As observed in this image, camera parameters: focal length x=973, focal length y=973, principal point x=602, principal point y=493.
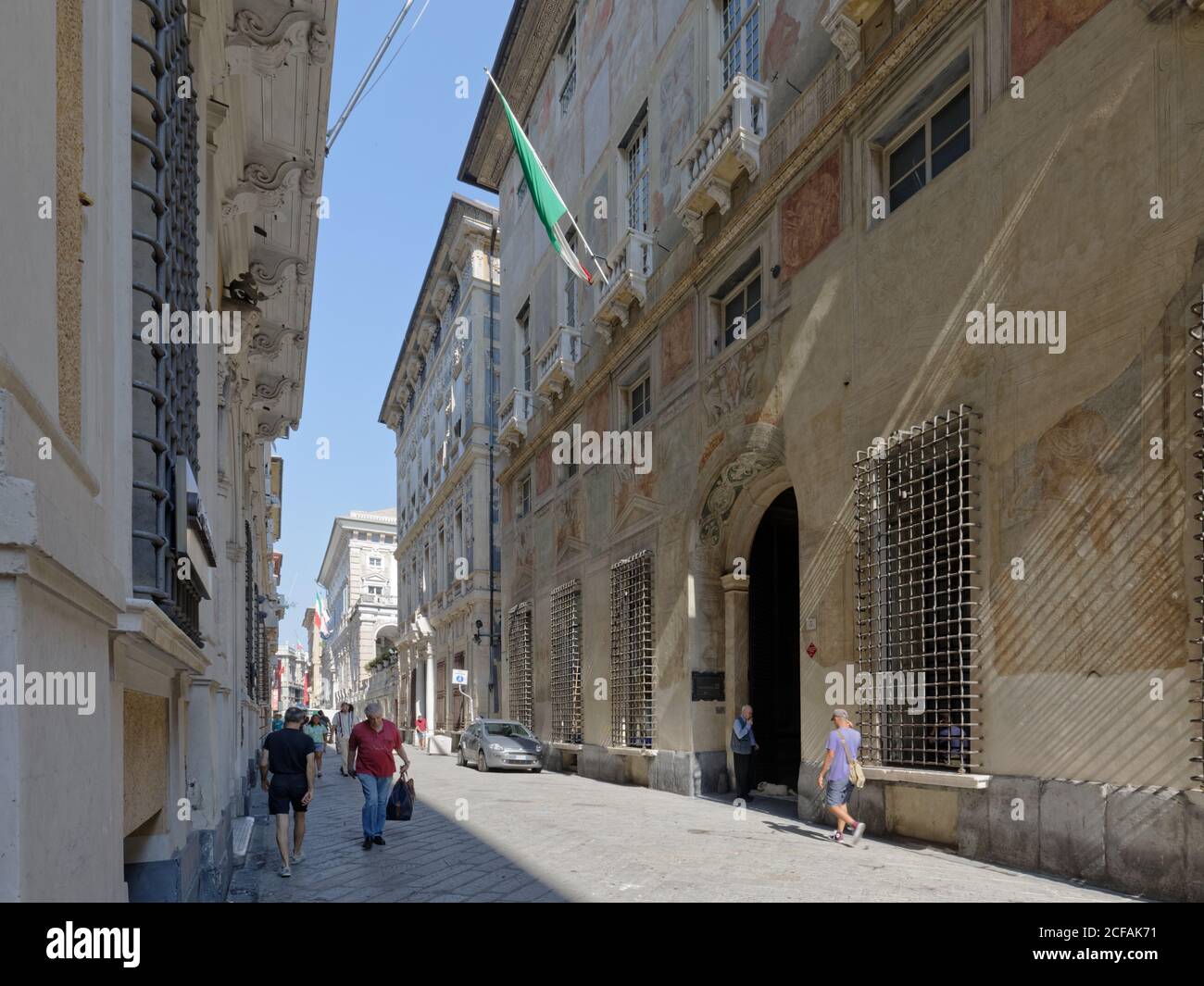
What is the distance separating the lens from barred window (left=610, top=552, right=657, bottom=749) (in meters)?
17.7

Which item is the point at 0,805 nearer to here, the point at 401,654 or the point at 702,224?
the point at 702,224

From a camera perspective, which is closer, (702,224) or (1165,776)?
(1165,776)

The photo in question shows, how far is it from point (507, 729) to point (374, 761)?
13.8 metres

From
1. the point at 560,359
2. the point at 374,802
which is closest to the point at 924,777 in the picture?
the point at 374,802

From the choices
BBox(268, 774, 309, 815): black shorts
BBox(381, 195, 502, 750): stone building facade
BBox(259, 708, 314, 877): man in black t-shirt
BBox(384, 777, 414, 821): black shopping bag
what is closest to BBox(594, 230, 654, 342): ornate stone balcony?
BBox(384, 777, 414, 821): black shopping bag

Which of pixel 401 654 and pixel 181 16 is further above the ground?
pixel 181 16

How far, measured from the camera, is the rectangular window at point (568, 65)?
24531 millimetres

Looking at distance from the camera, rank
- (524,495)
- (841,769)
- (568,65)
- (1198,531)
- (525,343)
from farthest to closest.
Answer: (525,343), (524,495), (568,65), (841,769), (1198,531)

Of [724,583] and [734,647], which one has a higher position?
[724,583]

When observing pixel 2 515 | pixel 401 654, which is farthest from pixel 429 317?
pixel 2 515

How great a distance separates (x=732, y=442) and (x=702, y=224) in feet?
13.4

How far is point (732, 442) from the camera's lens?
48.6ft

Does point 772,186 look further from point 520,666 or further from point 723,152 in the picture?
point 520,666

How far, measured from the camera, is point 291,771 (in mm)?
9617
